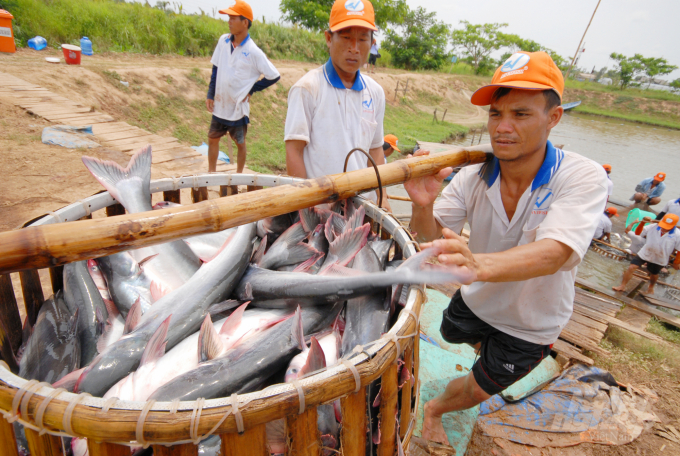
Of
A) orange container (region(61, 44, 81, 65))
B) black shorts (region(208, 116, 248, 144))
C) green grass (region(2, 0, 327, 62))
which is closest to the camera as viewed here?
black shorts (region(208, 116, 248, 144))

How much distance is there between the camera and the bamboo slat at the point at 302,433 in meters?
1.06

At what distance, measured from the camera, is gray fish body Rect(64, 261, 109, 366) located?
169 cm

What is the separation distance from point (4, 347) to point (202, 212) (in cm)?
100

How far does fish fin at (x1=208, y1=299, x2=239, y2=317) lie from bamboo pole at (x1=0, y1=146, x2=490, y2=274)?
0.47 m

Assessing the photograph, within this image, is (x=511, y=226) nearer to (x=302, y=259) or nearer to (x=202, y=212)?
(x=302, y=259)

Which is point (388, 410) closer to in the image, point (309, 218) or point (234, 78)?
point (309, 218)

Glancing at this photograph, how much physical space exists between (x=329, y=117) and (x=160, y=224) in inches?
68.4

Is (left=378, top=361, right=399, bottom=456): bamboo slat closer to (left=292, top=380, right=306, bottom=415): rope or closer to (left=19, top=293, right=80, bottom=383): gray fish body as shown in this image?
(left=292, top=380, right=306, bottom=415): rope

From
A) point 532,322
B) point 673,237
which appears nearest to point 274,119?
point 673,237

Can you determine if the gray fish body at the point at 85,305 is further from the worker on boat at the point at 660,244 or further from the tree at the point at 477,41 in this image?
the tree at the point at 477,41

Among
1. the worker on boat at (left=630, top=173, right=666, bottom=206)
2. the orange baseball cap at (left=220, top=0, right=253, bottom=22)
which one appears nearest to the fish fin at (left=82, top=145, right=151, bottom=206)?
the orange baseball cap at (left=220, top=0, right=253, bottom=22)

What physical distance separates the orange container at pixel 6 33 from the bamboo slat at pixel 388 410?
13.9m

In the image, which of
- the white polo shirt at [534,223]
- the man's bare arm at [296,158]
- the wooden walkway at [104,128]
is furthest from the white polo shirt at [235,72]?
the white polo shirt at [534,223]

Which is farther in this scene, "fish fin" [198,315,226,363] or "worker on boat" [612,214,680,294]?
"worker on boat" [612,214,680,294]
